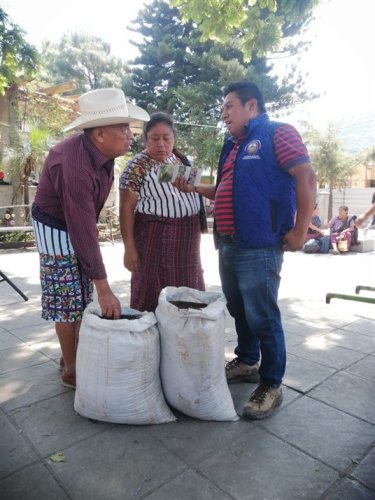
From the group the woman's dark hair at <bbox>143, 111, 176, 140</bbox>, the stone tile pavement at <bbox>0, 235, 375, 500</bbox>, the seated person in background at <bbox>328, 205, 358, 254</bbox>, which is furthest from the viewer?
the seated person in background at <bbox>328, 205, 358, 254</bbox>

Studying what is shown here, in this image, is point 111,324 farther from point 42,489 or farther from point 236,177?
point 236,177

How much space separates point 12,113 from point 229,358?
12665mm

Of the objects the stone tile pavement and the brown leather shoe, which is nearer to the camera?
the stone tile pavement

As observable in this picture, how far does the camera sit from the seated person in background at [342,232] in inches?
399

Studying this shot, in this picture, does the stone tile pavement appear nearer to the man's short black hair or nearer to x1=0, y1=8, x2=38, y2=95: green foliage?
the man's short black hair

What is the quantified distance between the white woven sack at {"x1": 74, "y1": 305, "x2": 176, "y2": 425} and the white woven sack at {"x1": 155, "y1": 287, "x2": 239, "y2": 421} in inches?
2.7

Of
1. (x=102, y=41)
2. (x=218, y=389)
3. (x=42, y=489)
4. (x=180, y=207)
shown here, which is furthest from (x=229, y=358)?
(x=102, y=41)

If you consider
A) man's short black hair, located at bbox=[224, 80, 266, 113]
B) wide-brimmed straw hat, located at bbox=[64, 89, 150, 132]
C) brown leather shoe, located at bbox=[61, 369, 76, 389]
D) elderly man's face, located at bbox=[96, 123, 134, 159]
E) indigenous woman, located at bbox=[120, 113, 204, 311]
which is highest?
man's short black hair, located at bbox=[224, 80, 266, 113]

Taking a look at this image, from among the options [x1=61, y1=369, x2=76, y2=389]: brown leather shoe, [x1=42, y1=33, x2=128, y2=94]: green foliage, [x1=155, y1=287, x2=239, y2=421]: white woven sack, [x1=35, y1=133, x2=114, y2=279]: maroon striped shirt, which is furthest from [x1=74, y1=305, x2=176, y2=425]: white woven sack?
[x1=42, y1=33, x2=128, y2=94]: green foliage

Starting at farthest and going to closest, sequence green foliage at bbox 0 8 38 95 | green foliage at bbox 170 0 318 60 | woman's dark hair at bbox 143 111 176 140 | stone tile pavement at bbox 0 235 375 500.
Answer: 1. green foliage at bbox 0 8 38 95
2. green foliage at bbox 170 0 318 60
3. woman's dark hair at bbox 143 111 176 140
4. stone tile pavement at bbox 0 235 375 500

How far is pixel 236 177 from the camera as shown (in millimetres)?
2334

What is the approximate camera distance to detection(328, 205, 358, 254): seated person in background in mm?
10133

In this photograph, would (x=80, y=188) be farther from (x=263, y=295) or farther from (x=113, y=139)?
(x=263, y=295)

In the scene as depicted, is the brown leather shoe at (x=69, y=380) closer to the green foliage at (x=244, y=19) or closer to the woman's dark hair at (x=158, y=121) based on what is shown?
the woman's dark hair at (x=158, y=121)
